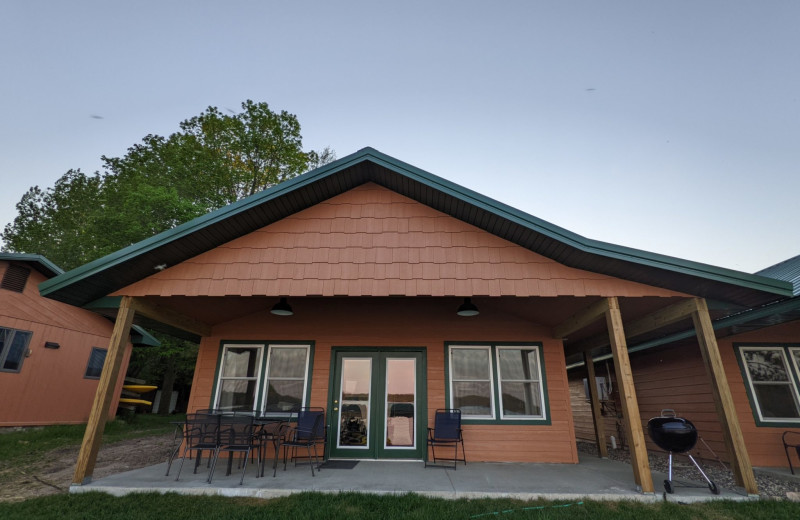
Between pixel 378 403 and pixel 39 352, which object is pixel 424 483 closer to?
pixel 378 403

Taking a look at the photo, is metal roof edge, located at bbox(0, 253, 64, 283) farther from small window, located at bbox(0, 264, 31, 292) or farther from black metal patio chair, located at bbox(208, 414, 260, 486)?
black metal patio chair, located at bbox(208, 414, 260, 486)

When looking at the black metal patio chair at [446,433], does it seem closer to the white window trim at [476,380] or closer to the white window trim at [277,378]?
the white window trim at [476,380]

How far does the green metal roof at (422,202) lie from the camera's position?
4.23m

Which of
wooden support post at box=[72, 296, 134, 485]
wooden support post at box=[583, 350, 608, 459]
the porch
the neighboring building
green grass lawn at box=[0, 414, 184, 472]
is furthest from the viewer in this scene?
the neighboring building

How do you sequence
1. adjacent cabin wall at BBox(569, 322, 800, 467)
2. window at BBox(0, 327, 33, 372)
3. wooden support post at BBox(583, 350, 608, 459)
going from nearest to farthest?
adjacent cabin wall at BBox(569, 322, 800, 467) → wooden support post at BBox(583, 350, 608, 459) → window at BBox(0, 327, 33, 372)

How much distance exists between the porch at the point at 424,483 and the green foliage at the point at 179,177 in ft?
38.3

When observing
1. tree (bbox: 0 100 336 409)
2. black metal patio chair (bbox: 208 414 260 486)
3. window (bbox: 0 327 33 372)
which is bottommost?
black metal patio chair (bbox: 208 414 260 486)

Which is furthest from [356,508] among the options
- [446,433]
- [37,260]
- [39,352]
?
[37,260]

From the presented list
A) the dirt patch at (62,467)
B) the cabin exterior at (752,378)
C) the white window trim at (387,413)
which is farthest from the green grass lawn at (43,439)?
the cabin exterior at (752,378)

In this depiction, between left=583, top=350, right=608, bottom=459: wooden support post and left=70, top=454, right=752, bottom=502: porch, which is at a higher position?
left=583, top=350, right=608, bottom=459: wooden support post

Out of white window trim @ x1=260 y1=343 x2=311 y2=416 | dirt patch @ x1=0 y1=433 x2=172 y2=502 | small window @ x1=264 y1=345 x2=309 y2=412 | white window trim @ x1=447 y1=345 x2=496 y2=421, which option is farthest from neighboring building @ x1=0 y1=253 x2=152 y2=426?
white window trim @ x1=447 y1=345 x2=496 y2=421

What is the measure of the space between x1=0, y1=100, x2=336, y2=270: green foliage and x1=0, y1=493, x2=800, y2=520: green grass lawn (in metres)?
12.2

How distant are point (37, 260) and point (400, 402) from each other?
10265mm

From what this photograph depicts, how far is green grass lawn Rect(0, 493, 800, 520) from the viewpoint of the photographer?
324cm
